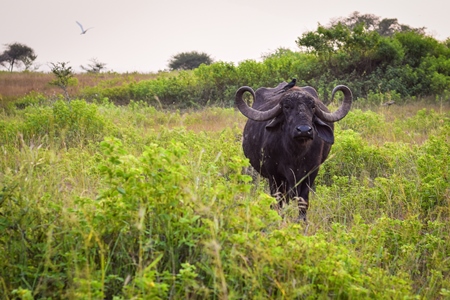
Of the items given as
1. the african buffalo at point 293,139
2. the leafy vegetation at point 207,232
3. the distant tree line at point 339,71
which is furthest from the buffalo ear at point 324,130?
the distant tree line at point 339,71

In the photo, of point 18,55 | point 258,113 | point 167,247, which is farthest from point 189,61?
point 167,247

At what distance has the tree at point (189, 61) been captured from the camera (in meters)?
36.4

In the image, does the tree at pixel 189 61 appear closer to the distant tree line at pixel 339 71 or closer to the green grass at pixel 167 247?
the distant tree line at pixel 339 71

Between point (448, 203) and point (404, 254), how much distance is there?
4.01ft

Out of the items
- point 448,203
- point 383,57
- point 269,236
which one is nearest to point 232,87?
point 383,57

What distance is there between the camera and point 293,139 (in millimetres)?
5258

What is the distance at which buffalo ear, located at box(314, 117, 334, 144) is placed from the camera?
553 centimetres

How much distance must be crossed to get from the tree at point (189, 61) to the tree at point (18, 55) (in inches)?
452

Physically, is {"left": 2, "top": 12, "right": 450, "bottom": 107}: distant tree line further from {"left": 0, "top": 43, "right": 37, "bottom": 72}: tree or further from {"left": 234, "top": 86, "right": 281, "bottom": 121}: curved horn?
{"left": 0, "top": 43, "right": 37, "bottom": 72}: tree

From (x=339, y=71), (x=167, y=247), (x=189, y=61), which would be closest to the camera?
(x=167, y=247)

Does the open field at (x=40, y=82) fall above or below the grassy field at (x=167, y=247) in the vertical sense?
above

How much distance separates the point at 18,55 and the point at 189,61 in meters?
14.0

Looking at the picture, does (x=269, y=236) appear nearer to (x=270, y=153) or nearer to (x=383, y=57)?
(x=270, y=153)

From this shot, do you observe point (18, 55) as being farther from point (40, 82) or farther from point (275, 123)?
point (275, 123)
